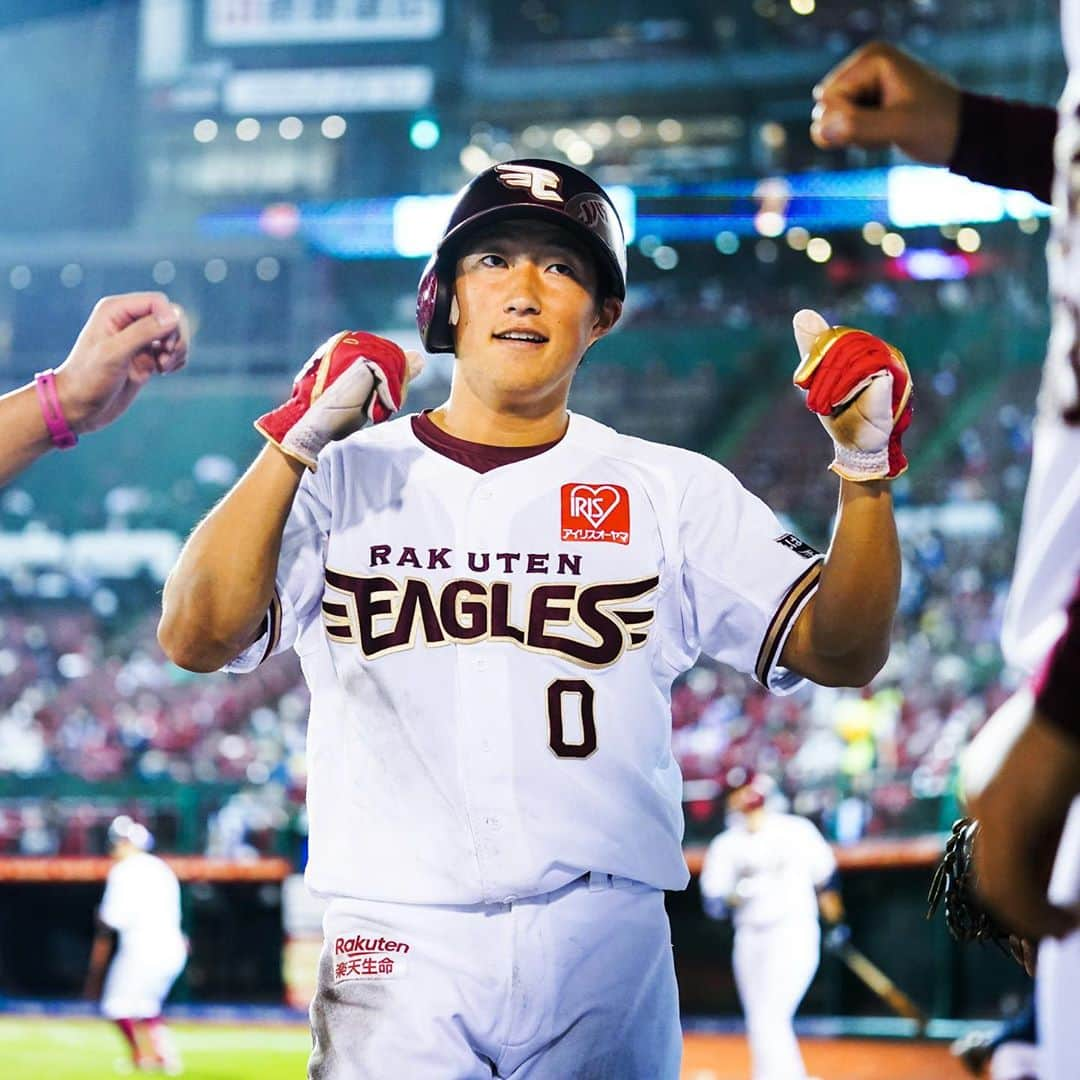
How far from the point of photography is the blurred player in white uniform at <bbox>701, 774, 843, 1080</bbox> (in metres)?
7.89

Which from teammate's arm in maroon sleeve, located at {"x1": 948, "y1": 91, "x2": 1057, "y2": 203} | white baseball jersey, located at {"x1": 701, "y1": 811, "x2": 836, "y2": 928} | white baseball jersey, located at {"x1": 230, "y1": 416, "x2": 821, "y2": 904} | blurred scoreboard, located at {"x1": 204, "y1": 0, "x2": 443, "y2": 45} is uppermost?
blurred scoreboard, located at {"x1": 204, "y1": 0, "x2": 443, "y2": 45}

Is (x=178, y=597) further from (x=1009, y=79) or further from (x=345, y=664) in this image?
(x=1009, y=79)

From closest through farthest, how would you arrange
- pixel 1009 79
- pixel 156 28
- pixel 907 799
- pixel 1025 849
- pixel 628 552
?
pixel 1025 849 < pixel 628 552 < pixel 907 799 < pixel 156 28 < pixel 1009 79

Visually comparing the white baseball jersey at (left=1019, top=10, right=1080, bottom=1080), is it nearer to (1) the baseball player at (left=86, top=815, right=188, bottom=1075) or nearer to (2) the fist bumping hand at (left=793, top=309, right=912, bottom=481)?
(2) the fist bumping hand at (left=793, top=309, right=912, bottom=481)

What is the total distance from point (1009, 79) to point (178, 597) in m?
19.0

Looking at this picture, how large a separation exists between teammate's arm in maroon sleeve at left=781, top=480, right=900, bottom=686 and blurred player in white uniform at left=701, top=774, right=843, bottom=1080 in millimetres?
5930

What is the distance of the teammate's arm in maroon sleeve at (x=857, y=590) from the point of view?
6.97 ft

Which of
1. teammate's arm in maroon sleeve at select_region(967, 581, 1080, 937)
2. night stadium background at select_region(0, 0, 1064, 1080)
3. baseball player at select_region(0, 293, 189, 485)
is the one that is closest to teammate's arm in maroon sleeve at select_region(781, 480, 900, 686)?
teammate's arm in maroon sleeve at select_region(967, 581, 1080, 937)

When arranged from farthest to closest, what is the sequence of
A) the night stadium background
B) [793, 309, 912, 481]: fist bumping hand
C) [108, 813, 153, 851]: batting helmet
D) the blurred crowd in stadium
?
the night stadium background, the blurred crowd in stadium, [108, 813, 153, 851]: batting helmet, [793, 309, 912, 481]: fist bumping hand

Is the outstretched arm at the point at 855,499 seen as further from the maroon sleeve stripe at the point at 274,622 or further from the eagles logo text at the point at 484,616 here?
the maroon sleeve stripe at the point at 274,622

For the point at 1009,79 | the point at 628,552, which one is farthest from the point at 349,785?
the point at 1009,79

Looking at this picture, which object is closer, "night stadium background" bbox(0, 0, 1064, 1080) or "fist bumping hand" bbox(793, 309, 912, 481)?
"fist bumping hand" bbox(793, 309, 912, 481)

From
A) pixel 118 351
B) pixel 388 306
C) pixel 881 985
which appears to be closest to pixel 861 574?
pixel 118 351

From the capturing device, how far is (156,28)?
16672 mm
